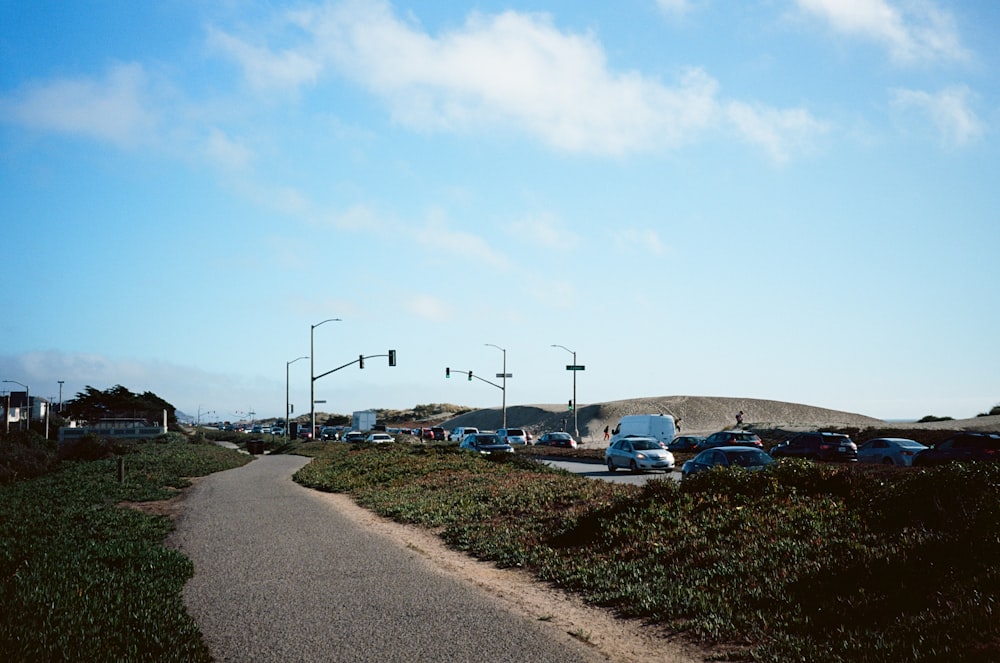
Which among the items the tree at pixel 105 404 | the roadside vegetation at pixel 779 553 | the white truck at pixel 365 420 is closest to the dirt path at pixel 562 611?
the roadside vegetation at pixel 779 553

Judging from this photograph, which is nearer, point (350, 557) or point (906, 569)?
point (906, 569)

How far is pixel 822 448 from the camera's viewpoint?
3584cm

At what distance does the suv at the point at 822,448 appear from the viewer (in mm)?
35375

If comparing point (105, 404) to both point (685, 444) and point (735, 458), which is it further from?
point (735, 458)

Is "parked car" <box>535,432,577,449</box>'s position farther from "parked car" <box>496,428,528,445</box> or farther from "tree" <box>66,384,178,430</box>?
"tree" <box>66,384,178,430</box>

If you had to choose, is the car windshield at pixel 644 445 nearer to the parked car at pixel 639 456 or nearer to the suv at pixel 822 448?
the parked car at pixel 639 456

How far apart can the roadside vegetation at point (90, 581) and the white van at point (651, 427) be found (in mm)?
32955

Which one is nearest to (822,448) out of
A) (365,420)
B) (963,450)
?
(963,450)

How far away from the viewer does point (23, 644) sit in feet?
23.7

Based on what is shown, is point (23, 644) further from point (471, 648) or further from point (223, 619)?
point (471, 648)

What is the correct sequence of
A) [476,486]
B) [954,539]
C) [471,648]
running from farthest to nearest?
[476,486] → [954,539] → [471,648]

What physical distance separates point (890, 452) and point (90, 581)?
31208mm

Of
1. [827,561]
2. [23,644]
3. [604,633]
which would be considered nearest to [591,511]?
[827,561]

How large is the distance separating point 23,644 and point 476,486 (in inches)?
597
